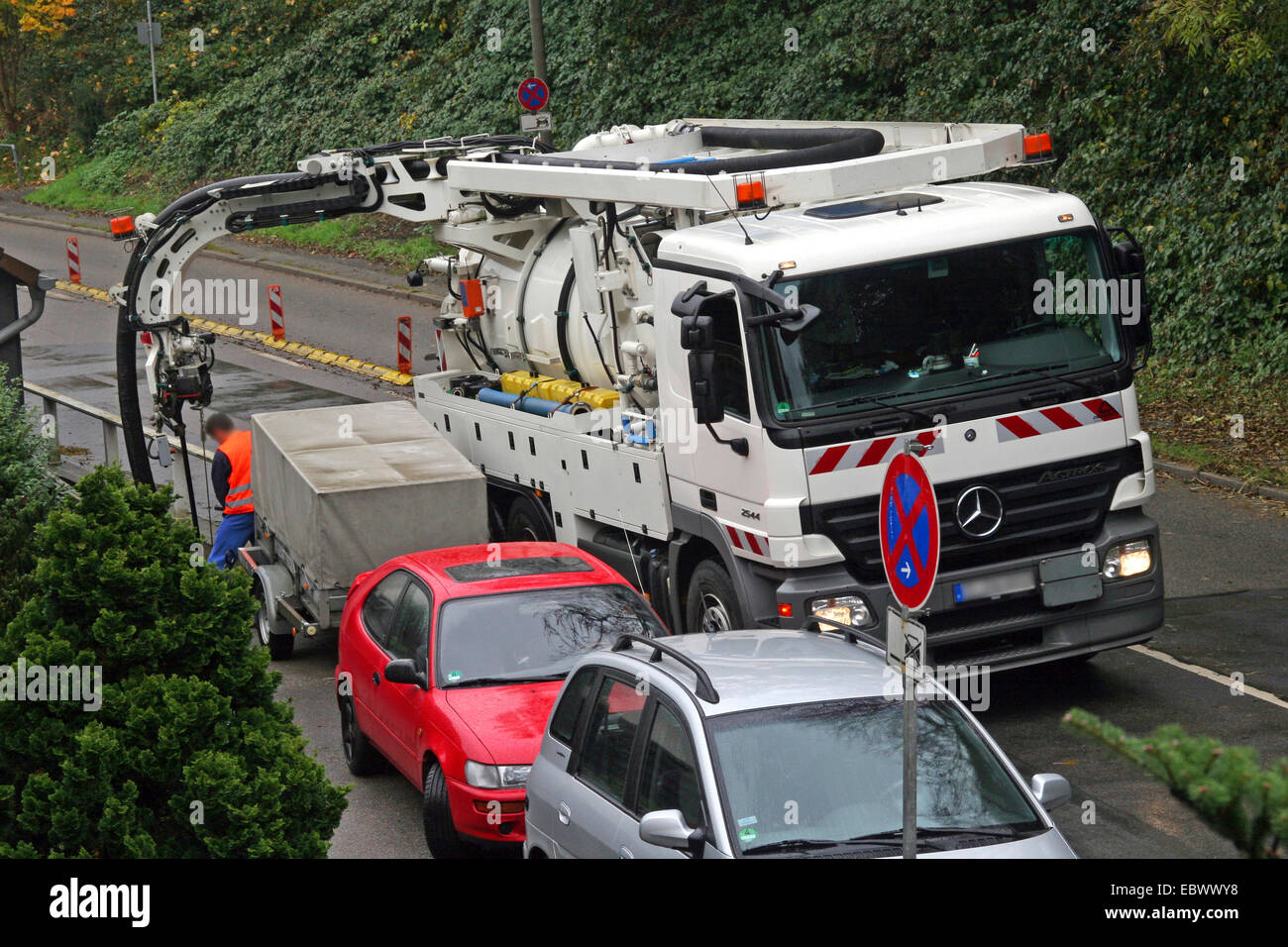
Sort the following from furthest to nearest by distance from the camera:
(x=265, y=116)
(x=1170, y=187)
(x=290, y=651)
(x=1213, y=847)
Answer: (x=265, y=116) → (x=1170, y=187) → (x=290, y=651) → (x=1213, y=847)

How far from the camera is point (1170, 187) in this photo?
1897 cm

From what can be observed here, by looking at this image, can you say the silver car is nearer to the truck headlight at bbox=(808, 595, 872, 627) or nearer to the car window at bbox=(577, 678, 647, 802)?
the car window at bbox=(577, 678, 647, 802)

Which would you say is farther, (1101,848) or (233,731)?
(1101,848)

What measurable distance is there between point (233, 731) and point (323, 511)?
5.74 m

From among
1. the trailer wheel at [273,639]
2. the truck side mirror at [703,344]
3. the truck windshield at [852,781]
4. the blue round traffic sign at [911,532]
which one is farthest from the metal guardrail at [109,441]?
the blue round traffic sign at [911,532]

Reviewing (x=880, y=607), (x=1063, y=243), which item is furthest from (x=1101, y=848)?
(x=1063, y=243)

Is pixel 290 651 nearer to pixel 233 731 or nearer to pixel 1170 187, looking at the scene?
pixel 233 731

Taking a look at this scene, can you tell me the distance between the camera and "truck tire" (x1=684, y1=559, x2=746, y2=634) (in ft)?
32.8

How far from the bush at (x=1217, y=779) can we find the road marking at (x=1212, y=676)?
7060mm

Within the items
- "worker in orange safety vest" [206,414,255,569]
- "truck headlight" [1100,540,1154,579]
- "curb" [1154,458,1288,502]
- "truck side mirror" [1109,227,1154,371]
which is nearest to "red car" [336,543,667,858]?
"truck headlight" [1100,540,1154,579]

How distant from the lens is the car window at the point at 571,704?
6.98 m

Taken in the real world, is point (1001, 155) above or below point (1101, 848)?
above

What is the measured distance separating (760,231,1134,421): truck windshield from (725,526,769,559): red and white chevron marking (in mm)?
740

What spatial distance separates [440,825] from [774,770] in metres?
2.82
